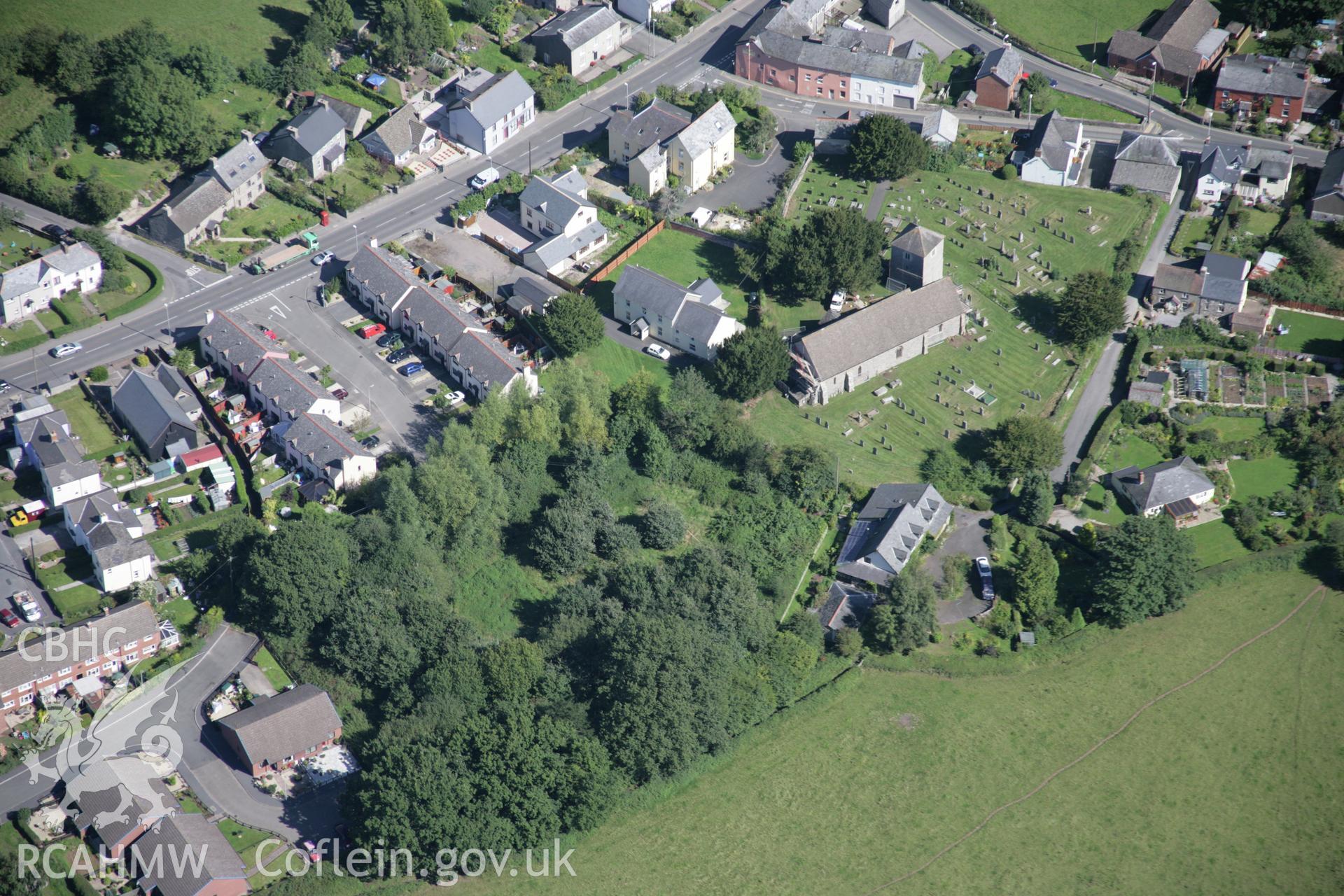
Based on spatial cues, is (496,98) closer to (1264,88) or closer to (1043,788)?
(1264,88)

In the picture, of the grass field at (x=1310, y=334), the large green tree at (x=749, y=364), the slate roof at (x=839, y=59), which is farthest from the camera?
the slate roof at (x=839, y=59)

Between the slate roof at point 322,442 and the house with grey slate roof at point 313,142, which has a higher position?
the house with grey slate roof at point 313,142

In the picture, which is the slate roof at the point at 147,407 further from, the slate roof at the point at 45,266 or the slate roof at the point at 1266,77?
the slate roof at the point at 1266,77

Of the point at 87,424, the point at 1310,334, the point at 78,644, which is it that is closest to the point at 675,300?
the point at 87,424

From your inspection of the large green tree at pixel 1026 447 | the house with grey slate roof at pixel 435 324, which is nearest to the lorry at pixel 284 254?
the house with grey slate roof at pixel 435 324

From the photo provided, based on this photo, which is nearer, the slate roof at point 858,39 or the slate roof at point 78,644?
the slate roof at point 78,644

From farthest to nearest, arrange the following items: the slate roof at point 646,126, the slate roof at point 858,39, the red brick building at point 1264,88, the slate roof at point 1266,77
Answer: the slate roof at point 858,39
the red brick building at point 1264,88
the slate roof at point 1266,77
the slate roof at point 646,126

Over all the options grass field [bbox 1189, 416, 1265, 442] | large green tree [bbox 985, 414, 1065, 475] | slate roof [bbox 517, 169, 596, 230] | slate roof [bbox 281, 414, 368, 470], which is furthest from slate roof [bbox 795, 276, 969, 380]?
slate roof [bbox 281, 414, 368, 470]
